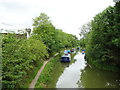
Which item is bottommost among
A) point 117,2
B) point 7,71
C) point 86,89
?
point 86,89

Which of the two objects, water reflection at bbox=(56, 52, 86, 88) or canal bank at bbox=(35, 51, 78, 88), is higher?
canal bank at bbox=(35, 51, 78, 88)

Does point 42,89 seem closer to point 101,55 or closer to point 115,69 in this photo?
point 101,55

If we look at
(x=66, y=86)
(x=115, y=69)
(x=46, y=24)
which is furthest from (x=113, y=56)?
(x=46, y=24)

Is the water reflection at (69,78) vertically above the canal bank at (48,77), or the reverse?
the canal bank at (48,77)

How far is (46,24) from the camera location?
60.7ft

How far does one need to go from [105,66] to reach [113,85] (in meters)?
4.34

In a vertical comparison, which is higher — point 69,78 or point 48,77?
point 48,77

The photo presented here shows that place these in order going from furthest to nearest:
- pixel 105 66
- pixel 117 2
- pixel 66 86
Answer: pixel 105 66
pixel 117 2
pixel 66 86

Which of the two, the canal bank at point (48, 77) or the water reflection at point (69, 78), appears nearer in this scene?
the canal bank at point (48, 77)

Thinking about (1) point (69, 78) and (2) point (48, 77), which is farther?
(1) point (69, 78)

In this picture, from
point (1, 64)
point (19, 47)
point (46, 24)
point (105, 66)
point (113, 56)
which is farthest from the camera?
point (46, 24)

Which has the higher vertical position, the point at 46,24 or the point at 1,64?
the point at 46,24

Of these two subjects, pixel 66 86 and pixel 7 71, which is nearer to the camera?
pixel 7 71

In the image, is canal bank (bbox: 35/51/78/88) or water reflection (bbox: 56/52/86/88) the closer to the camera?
canal bank (bbox: 35/51/78/88)
